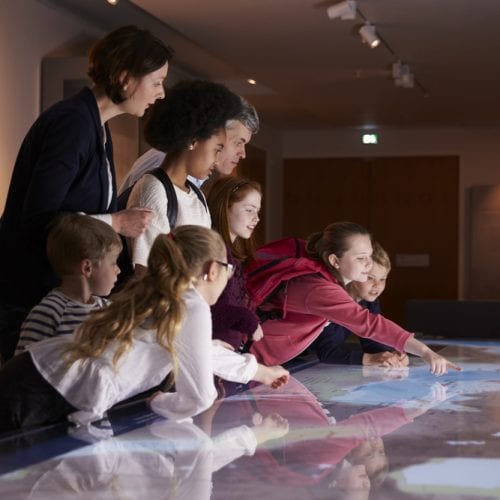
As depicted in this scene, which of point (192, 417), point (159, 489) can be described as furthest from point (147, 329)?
point (159, 489)

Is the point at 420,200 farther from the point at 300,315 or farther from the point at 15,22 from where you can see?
the point at 300,315

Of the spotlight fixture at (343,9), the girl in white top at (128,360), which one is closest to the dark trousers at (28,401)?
the girl in white top at (128,360)

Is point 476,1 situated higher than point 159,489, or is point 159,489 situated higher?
point 476,1

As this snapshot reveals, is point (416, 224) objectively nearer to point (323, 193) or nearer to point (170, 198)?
point (323, 193)

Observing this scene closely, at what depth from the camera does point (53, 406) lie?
6.83ft

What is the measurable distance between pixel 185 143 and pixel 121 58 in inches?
15.3

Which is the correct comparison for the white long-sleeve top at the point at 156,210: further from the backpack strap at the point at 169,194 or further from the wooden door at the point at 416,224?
the wooden door at the point at 416,224

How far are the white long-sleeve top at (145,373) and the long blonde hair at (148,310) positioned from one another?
2 centimetres

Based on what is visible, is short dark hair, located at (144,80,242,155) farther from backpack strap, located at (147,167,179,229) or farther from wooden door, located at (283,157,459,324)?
wooden door, located at (283,157,459,324)

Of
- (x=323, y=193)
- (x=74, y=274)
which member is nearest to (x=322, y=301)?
(x=74, y=274)

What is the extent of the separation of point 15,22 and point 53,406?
4628mm

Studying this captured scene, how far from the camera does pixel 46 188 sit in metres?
2.58

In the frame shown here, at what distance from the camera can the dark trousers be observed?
6.76 feet

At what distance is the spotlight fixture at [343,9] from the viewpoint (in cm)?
611
